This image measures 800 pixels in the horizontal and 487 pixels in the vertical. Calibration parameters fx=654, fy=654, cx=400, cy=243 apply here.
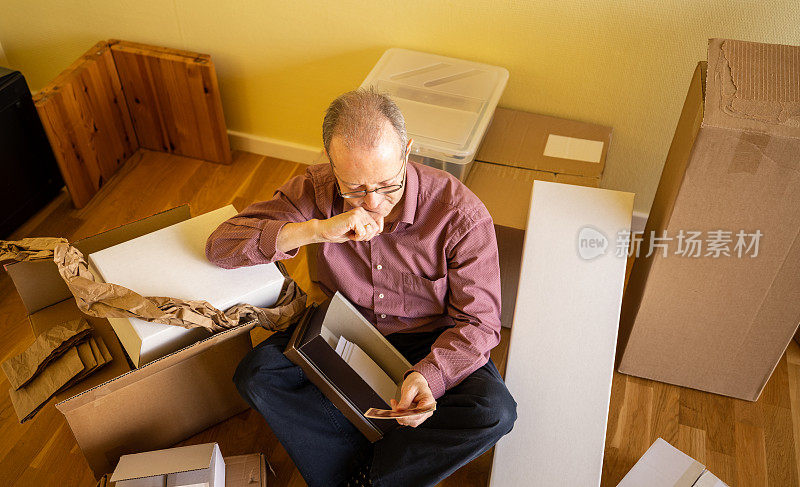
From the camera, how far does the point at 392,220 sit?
4.74 feet

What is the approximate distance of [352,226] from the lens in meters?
1.35

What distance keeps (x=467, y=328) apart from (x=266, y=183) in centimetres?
130

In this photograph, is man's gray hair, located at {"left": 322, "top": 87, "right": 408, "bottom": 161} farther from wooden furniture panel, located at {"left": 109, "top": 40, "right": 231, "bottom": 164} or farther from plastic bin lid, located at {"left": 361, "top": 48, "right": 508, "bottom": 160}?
wooden furniture panel, located at {"left": 109, "top": 40, "right": 231, "bottom": 164}

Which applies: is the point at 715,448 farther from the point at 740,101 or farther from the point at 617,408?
the point at 740,101

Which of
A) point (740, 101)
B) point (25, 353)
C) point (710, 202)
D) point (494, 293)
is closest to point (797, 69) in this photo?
point (740, 101)

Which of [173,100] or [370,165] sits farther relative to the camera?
[173,100]

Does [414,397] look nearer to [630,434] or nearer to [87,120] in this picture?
[630,434]

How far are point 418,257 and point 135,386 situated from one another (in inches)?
27.9

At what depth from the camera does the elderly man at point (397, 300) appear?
139cm

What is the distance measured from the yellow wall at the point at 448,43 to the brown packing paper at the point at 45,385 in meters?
1.22

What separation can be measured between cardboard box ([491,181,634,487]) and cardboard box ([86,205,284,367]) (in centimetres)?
64
